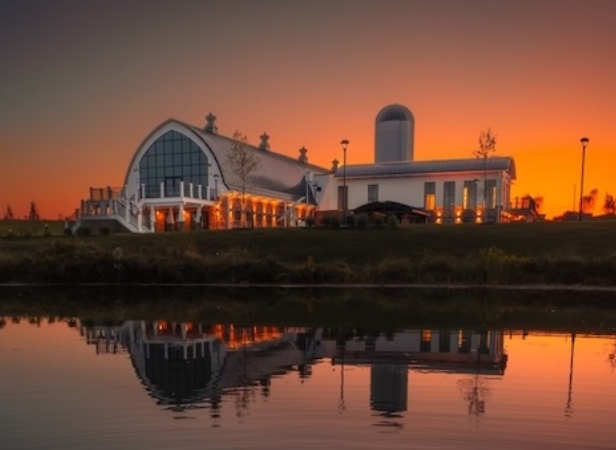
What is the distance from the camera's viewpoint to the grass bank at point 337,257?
102 ft

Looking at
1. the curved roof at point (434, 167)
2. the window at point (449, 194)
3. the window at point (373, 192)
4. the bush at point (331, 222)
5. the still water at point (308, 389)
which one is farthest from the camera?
the window at point (373, 192)

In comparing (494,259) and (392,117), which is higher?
(392,117)

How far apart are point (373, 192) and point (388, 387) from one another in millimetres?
50564

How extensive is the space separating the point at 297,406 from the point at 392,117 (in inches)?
2575

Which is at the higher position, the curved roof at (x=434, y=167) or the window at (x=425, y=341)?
the curved roof at (x=434, y=167)

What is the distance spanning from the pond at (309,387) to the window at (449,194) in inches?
1593

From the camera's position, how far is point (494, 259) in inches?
1184

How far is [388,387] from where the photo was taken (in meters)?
11.2

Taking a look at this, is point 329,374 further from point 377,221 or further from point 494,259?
point 377,221

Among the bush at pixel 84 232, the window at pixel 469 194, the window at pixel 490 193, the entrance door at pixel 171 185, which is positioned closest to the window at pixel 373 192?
the window at pixel 469 194

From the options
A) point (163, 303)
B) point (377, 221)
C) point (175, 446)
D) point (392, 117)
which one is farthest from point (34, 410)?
point (392, 117)

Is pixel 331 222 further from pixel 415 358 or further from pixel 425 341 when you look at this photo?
pixel 415 358

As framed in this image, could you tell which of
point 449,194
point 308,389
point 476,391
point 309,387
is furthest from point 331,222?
point 476,391

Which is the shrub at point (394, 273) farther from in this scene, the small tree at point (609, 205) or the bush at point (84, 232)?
the small tree at point (609, 205)
